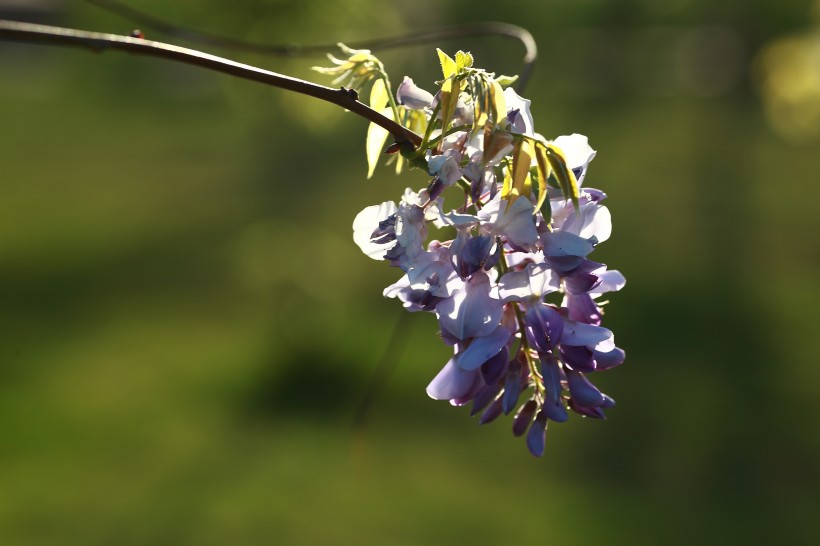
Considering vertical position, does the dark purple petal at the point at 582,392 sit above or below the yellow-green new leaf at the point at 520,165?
below

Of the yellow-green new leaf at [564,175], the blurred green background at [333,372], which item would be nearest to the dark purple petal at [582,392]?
the yellow-green new leaf at [564,175]

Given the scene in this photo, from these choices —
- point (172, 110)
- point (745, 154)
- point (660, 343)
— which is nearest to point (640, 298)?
point (660, 343)

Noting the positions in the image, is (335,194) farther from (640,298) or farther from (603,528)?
(603,528)

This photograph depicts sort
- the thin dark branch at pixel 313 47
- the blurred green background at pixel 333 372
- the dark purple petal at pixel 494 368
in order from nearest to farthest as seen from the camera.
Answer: the dark purple petal at pixel 494 368 < the thin dark branch at pixel 313 47 < the blurred green background at pixel 333 372

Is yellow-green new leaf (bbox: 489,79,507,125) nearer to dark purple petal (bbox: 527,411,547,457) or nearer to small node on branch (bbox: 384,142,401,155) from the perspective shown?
small node on branch (bbox: 384,142,401,155)

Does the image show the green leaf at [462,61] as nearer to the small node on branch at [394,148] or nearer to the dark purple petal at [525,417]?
the small node on branch at [394,148]

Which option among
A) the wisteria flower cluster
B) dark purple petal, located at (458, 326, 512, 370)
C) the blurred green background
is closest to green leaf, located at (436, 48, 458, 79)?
the wisteria flower cluster

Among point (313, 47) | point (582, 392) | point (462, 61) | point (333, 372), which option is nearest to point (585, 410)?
point (582, 392)

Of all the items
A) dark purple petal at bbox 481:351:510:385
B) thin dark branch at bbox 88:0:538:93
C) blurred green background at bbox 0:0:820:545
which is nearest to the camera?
dark purple petal at bbox 481:351:510:385

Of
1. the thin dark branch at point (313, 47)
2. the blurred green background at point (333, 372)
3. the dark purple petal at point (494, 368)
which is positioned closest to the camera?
the dark purple petal at point (494, 368)
